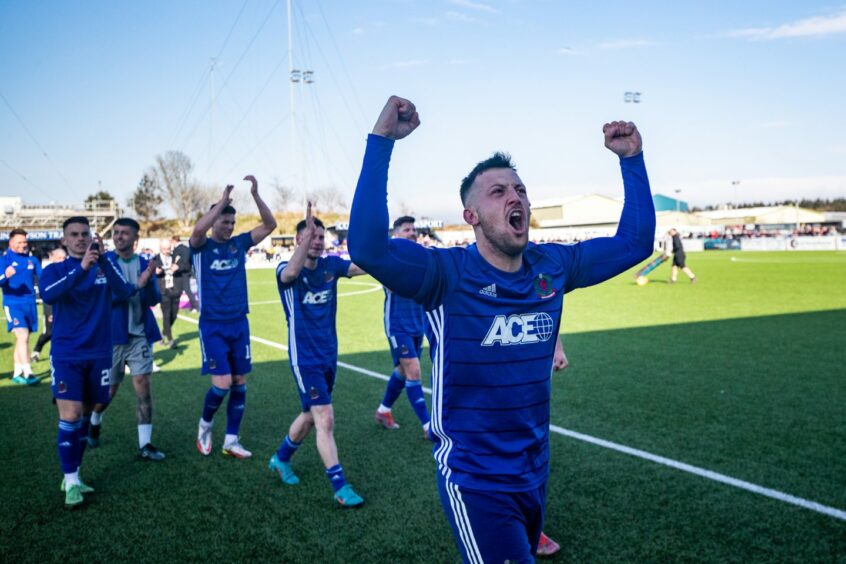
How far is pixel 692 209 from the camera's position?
135 meters

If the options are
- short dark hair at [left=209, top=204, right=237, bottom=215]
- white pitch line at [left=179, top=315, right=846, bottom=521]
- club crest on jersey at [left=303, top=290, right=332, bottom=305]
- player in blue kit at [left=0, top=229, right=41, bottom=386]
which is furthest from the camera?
player in blue kit at [left=0, top=229, right=41, bottom=386]

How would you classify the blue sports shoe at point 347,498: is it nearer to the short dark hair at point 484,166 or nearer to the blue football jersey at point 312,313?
the blue football jersey at point 312,313

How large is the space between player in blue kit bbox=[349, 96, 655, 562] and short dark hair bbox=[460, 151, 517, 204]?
52 millimetres

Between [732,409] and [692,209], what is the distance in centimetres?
14055

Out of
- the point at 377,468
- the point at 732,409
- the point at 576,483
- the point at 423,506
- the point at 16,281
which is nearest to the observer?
the point at 423,506

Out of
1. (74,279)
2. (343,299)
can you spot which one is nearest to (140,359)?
(74,279)

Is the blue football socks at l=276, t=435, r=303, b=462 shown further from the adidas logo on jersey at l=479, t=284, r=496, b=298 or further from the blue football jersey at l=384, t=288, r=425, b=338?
the adidas logo on jersey at l=479, t=284, r=496, b=298

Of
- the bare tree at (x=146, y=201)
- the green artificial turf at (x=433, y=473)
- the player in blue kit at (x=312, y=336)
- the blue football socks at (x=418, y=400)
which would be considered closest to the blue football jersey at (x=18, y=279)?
the green artificial turf at (x=433, y=473)

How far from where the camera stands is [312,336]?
5.57 metres

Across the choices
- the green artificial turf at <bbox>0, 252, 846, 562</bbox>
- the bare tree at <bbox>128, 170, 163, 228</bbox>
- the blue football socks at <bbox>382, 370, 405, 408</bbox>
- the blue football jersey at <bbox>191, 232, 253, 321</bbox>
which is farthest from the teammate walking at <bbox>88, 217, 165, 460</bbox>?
the bare tree at <bbox>128, 170, 163, 228</bbox>

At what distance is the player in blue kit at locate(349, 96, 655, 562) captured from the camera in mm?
2545

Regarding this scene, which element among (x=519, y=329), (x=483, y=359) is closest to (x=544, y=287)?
(x=519, y=329)

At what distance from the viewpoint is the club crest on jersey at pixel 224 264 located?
6.70 meters

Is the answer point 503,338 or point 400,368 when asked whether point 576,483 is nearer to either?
point 400,368
